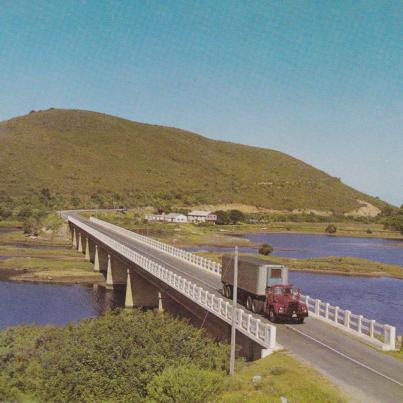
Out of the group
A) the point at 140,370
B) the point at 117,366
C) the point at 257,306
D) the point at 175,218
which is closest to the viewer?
the point at 140,370

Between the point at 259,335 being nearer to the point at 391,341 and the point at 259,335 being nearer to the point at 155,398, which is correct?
the point at 391,341

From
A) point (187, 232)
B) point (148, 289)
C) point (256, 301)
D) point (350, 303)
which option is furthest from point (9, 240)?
point (256, 301)

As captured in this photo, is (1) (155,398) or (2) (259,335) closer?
(1) (155,398)

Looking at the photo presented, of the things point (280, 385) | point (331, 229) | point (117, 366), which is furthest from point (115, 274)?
point (331, 229)

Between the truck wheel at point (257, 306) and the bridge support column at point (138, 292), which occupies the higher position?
the truck wheel at point (257, 306)

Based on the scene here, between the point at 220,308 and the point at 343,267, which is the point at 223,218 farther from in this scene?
the point at 220,308

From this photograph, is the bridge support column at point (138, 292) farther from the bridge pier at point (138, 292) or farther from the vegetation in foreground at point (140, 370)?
the vegetation in foreground at point (140, 370)

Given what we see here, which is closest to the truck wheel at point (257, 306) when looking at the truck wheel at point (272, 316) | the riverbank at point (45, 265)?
the truck wheel at point (272, 316)
